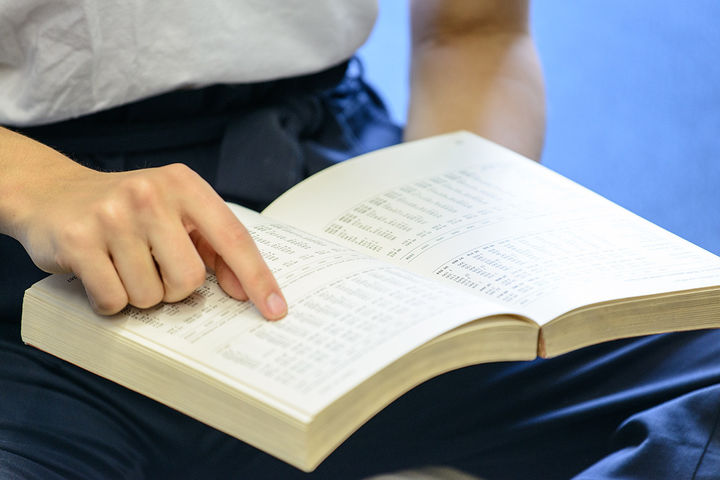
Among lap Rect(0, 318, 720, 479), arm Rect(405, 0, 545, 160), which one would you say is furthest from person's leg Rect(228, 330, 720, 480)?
arm Rect(405, 0, 545, 160)

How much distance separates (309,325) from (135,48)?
33cm

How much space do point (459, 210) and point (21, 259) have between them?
0.32 m

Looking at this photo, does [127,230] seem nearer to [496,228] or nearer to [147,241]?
[147,241]

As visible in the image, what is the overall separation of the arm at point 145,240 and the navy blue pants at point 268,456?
4.6 inches

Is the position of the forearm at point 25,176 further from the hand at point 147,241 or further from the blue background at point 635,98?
the blue background at point 635,98

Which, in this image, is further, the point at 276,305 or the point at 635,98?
the point at 635,98

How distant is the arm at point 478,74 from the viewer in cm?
84

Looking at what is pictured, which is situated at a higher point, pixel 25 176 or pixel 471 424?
pixel 25 176

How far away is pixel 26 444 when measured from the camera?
52 centimetres

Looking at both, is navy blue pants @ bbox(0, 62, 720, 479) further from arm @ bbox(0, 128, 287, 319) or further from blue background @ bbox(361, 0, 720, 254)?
blue background @ bbox(361, 0, 720, 254)

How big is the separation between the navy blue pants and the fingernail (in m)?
0.16

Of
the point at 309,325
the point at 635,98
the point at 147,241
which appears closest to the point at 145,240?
the point at 147,241

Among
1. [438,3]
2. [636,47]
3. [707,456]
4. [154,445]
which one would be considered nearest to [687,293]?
[707,456]

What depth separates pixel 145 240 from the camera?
468 mm
